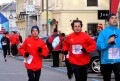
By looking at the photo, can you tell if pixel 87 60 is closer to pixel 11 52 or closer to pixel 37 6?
pixel 11 52

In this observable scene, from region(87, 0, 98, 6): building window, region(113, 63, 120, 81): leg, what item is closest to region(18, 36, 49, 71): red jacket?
region(113, 63, 120, 81): leg

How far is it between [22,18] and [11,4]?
212 feet

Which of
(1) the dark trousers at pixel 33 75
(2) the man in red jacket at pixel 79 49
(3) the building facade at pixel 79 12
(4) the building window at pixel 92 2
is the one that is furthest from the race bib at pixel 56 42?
(4) the building window at pixel 92 2

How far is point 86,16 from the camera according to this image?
4712cm

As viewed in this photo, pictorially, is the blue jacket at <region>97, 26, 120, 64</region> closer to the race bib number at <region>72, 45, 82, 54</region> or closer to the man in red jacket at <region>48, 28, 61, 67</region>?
the race bib number at <region>72, 45, 82, 54</region>

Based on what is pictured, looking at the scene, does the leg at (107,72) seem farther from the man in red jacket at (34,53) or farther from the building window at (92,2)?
the building window at (92,2)

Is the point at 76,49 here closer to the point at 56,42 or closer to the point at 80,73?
the point at 80,73

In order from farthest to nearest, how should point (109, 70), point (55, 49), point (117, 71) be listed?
point (55, 49)
point (109, 70)
point (117, 71)

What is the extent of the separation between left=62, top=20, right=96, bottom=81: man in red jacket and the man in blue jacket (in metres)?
0.63

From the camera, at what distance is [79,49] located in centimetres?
1064

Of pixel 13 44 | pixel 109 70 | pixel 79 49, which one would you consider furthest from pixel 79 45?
pixel 13 44

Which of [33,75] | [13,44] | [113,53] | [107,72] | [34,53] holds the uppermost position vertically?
[113,53]

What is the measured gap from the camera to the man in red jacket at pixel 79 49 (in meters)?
10.6

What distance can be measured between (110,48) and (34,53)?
2.23 metres
